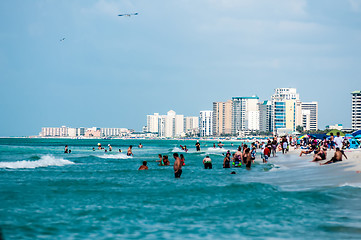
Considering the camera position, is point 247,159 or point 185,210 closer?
point 185,210

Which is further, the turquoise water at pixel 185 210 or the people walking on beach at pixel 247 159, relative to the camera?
the people walking on beach at pixel 247 159

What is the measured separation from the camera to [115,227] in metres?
11.6

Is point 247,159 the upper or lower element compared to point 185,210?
upper

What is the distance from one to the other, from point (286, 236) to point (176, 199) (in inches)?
242

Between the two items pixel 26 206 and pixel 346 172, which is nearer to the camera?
pixel 26 206

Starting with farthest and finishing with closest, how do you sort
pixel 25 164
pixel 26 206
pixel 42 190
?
1. pixel 25 164
2. pixel 42 190
3. pixel 26 206

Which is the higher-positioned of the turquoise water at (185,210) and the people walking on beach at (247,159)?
the people walking on beach at (247,159)

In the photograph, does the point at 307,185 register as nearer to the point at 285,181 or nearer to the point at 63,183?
the point at 285,181

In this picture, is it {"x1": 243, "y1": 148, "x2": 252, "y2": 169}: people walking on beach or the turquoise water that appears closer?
the turquoise water

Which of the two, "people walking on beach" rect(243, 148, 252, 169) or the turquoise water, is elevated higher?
"people walking on beach" rect(243, 148, 252, 169)

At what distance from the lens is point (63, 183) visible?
21625 millimetres

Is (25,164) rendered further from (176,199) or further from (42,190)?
(176,199)

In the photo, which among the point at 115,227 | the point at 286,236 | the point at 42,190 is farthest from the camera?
the point at 42,190

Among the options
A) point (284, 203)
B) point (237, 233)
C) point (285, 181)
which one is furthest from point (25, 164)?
point (237, 233)
